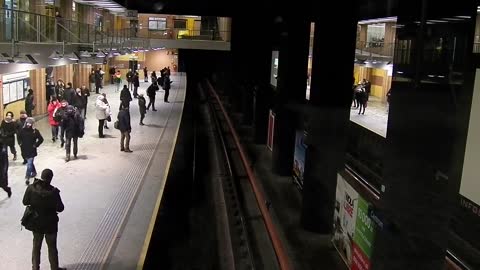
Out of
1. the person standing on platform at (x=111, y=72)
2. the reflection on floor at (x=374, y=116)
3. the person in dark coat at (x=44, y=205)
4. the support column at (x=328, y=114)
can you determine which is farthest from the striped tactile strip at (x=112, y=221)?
the person standing on platform at (x=111, y=72)

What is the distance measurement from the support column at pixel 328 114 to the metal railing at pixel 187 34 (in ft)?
94.2

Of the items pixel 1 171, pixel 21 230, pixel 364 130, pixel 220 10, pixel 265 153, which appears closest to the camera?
pixel 21 230

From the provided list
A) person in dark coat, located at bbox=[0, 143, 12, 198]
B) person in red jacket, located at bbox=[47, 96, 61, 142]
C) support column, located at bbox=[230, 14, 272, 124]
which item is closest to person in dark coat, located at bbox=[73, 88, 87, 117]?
person in red jacket, located at bbox=[47, 96, 61, 142]

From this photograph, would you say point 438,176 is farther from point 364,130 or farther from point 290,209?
point 364,130

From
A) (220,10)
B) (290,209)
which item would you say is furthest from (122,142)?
(220,10)

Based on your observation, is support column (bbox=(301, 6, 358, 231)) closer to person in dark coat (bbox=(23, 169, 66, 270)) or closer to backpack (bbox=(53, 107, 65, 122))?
person in dark coat (bbox=(23, 169, 66, 270))

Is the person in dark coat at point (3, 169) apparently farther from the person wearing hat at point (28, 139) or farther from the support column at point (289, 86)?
the support column at point (289, 86)

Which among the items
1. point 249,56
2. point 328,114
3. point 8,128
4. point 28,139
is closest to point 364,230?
point 328,114

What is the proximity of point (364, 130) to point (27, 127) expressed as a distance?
264 inches

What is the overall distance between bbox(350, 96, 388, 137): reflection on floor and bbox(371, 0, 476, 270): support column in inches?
193

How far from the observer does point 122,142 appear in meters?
13.9

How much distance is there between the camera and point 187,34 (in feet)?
134

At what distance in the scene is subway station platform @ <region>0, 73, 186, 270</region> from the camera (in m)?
7.26

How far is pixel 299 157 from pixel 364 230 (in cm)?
494
